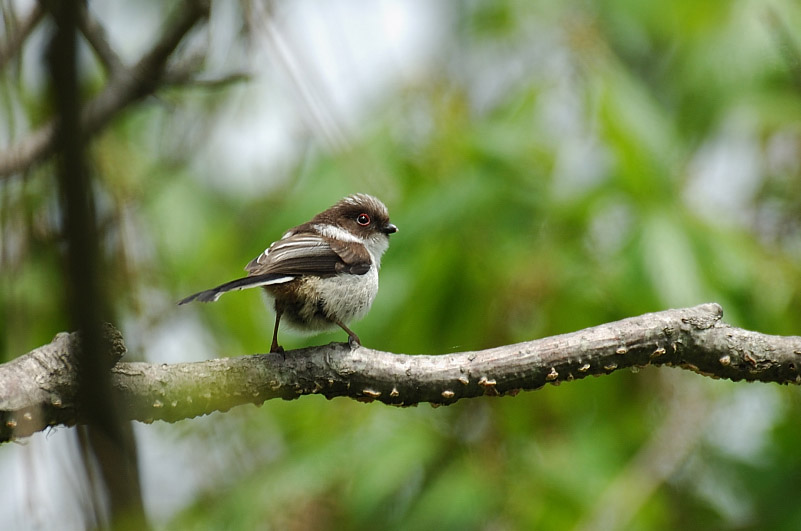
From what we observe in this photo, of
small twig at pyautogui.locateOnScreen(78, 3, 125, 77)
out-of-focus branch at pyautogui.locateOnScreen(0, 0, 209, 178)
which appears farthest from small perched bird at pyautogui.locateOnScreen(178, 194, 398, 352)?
small twig at pyautogui.locateOnScreen(78, 3, 125, 77)

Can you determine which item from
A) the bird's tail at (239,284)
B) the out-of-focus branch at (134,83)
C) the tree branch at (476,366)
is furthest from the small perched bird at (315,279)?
the out-of-focus branch at (134,83)

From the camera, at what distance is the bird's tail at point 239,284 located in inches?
123

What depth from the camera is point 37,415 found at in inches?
92.3

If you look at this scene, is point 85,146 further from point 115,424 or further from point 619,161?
point 619,161

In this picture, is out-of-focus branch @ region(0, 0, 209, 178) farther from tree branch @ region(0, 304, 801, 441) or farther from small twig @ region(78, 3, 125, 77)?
tree branch @ region(0, 304, 801, 441)

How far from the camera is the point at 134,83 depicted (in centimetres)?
338

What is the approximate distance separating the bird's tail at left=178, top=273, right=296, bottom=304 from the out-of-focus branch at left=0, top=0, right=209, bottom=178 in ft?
2.37

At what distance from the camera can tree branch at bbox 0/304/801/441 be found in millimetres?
2730

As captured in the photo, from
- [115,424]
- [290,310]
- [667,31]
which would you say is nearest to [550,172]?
[667,31]

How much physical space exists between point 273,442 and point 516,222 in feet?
7.98

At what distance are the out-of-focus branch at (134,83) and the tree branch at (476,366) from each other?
104 centimetres


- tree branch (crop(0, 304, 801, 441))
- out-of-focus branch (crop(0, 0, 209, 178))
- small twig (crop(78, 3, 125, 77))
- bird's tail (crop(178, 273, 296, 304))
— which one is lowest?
tree branch (crop(0, 304, 801, 441))

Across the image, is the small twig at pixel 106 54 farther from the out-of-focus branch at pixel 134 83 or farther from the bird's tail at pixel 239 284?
the bird's tail at pixel 239 284

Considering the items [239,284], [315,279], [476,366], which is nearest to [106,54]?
[239,284]
